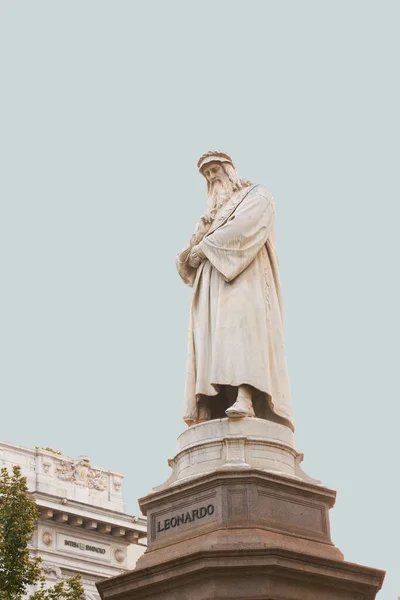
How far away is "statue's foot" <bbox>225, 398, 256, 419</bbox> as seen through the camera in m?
12.4

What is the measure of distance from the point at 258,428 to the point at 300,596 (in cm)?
204

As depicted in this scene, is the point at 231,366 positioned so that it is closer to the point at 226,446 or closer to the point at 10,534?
the point at 226,446

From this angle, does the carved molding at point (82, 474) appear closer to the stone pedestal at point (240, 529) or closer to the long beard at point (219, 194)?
the long beard at point (219, 194)

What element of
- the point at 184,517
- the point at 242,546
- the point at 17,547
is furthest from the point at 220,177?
the point at 17,547

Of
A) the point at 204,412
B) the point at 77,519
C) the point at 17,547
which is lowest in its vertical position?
the point at 204,412

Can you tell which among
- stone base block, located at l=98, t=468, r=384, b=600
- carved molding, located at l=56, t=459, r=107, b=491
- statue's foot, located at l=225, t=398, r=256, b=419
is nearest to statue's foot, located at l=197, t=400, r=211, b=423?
statue's foot, located at l=225, t=398, r=256, b=419

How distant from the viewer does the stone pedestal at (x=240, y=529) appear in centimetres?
1091

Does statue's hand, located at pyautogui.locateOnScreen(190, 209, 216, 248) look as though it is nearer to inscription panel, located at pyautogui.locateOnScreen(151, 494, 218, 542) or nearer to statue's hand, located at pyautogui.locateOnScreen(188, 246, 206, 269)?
statue's hand, located at pyautogui.locateOnScreen(188, 246, 206, 269)

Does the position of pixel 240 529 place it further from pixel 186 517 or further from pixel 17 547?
pixel 17 547

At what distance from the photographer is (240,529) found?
11.3 m

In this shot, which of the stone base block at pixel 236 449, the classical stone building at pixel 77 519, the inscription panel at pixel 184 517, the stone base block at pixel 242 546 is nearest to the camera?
the stone base block at pixel 242 546

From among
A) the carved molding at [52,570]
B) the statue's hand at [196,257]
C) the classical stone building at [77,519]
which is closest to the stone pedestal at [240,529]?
the statue's hand at [196,257]

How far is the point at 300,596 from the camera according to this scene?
11.1 m

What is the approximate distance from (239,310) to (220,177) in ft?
7.13
